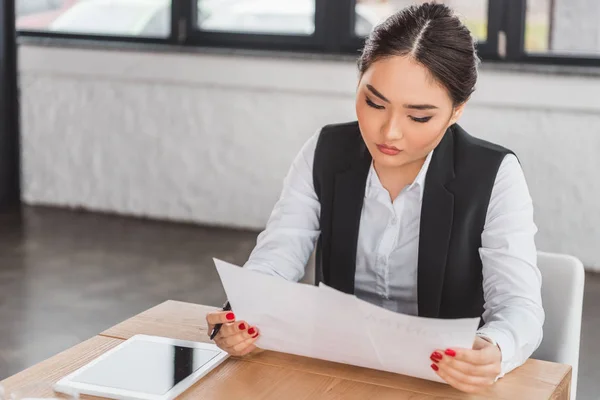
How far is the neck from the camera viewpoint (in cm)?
178

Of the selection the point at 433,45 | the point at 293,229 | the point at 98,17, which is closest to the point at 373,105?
the point at 433,45

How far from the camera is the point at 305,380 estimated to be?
136 centimetres

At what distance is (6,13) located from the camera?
5.46 m

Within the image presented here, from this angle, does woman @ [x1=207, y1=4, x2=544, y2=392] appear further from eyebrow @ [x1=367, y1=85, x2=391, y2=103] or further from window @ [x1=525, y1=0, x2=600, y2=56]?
window @ [x1=525, y1=0, x2=600, y2=56]

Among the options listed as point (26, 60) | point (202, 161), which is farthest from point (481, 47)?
point (26, 60)

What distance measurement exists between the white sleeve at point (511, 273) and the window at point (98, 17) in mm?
3956

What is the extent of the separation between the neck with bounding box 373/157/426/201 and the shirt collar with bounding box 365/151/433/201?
0.01 meters

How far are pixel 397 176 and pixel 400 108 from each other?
0.90 ft

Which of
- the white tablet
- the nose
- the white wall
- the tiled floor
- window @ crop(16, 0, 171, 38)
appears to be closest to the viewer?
the white tablet

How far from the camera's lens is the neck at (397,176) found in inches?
70.1

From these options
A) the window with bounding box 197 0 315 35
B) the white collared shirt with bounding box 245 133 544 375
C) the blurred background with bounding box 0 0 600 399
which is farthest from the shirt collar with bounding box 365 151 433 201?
the window with bounding box 197 0 315 35

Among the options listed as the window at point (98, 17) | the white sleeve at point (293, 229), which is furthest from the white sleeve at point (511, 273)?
the window at point (98, 17)

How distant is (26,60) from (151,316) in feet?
14.1

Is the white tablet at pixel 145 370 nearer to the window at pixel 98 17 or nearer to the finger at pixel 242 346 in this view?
the finger at pixel 242 346
